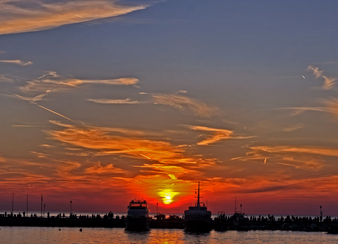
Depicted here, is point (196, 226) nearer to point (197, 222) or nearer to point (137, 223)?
point (197, 222)

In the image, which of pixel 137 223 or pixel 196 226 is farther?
pixel 196 226

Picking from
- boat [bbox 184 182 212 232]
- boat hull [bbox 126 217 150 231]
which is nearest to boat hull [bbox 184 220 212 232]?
boat [bbox 184 182 212 232]

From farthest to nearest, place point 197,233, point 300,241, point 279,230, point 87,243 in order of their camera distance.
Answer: point 279,230, point 197,233, point 300,241, point 87,243

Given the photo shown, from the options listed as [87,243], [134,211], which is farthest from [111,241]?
[134,211]

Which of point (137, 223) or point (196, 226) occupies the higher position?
point (137, 223)

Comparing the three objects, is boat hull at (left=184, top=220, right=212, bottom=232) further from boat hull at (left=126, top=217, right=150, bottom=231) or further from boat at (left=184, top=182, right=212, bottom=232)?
boat hull at (left=126, top=217, right=150, bottom=231)

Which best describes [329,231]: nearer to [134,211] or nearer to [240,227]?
[240,227]

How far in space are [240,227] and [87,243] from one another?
69255 millimetres

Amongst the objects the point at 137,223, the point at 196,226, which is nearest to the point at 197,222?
the point at 196,226

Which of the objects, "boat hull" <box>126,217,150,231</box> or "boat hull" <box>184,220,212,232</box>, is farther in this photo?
"boat hull" <box>184,220,212,232</box>

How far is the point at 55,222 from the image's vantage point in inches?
6786

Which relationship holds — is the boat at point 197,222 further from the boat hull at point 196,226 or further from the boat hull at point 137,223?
the boat hull at point 137,223

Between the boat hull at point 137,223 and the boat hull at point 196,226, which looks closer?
the boat hull at point 137,223

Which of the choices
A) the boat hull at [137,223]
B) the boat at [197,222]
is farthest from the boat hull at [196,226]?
the boat hull at [137,223]
